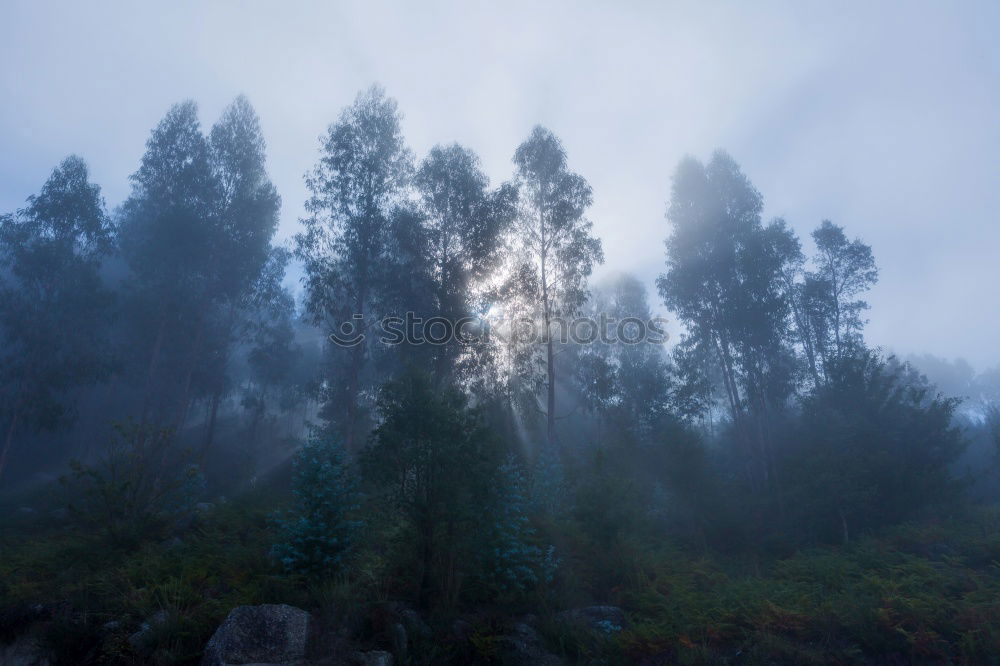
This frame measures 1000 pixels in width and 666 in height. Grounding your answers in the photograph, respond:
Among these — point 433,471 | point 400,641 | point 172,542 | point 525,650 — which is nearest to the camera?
point 400,641

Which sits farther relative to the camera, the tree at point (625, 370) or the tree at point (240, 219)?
the tree at point (240, 219)

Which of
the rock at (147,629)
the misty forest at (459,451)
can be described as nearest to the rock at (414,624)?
the misty forest at (459,451)

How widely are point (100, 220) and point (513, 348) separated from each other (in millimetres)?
18050

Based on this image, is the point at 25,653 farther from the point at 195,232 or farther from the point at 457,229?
the point at 195,232

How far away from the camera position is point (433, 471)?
10.1 meters

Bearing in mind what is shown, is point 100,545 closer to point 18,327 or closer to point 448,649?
point 448,649

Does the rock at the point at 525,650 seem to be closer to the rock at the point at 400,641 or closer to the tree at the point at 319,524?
the rock at the point at 400,641

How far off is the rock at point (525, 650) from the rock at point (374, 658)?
1.77 metres

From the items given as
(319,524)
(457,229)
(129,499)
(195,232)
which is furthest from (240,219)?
(319,524)

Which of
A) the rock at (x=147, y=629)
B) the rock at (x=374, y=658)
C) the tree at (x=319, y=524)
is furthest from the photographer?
the tree at (x=319, y=524)

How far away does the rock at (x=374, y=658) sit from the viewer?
790 centimetres

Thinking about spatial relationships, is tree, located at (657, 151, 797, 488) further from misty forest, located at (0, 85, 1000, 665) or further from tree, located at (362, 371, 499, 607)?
tree, located at (362, 371, 499, 607)

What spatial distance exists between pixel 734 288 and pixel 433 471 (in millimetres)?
18487

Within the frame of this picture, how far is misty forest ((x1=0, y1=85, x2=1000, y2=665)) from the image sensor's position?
8727 mm
